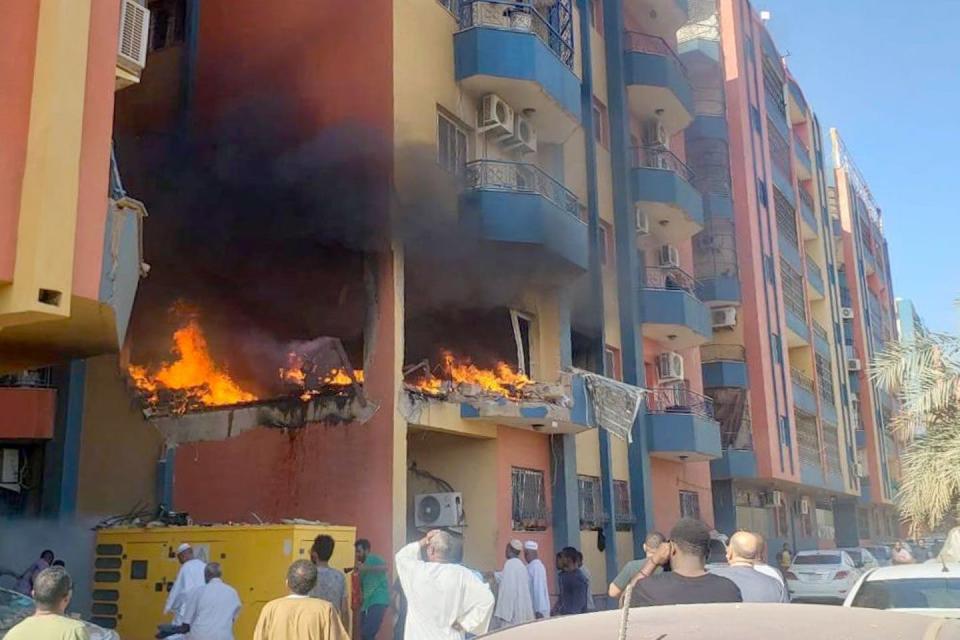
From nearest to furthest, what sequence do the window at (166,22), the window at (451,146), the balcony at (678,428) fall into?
the window at (451,146), the window at (166,22), the balcony at (678,428)

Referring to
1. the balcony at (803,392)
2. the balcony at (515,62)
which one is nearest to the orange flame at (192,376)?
the balcony at (515,62)

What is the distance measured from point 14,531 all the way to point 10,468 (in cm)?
98

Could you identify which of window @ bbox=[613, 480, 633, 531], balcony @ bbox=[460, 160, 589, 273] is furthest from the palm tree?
window @ bbox=[613, 480, 633, 531]

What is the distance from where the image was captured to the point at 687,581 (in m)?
4.00

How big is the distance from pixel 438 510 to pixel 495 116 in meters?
→ 5.80

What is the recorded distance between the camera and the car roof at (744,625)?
8.20 ft

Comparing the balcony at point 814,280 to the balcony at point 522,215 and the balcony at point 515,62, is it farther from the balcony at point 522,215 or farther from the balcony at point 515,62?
the balcony at point 522,215

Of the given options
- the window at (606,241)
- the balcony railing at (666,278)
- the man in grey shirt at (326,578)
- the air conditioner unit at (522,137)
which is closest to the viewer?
the man in grey shirt at (326,578)

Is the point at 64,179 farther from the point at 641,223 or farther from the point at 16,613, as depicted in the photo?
the point at 641,223

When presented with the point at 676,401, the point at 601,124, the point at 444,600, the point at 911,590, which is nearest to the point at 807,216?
the point at 676,401

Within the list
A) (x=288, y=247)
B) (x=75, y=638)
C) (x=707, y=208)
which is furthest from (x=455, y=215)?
(x=707, y=208)

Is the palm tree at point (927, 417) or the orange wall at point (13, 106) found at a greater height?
the orange wall at point (13, 106)

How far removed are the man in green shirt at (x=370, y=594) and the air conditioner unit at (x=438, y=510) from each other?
124 inches

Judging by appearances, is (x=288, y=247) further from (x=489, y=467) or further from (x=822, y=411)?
(x=822, y=411)
